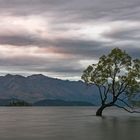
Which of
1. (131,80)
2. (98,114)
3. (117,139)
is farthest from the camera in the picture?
(98,114)

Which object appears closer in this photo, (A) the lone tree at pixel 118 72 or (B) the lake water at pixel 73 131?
(B) the lake water at pixel 73 131

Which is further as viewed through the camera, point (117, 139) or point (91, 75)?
point (91, 75)

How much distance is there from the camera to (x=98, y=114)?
13538 cm

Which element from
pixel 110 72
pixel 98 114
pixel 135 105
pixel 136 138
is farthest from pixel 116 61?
pixel 136 138

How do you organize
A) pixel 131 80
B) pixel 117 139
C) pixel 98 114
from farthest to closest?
1. pixel 98 114
2. pixel 131 80
3. pixel 117 139

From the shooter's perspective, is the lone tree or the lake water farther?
the lone tree

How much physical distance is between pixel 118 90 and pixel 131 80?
529 centimetres

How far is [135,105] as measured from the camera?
119 m

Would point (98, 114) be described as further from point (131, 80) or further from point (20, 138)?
point (20, 138)

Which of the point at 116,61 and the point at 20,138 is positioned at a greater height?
the point at 116,61

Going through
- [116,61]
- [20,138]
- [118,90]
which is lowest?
[20,138]

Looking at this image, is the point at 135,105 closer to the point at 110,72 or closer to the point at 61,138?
the point at 110,72

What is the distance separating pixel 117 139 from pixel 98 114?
81.1 metres

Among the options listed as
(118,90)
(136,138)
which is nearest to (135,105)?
(118,90)
